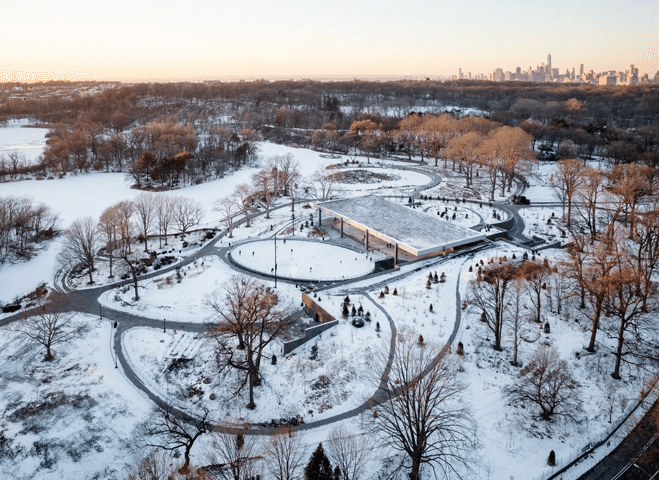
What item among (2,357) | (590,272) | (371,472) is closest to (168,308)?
(2,357)

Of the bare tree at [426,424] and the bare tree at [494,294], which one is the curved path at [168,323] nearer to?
the bare tree at [426,424]

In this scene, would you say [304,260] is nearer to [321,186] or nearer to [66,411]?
[66,411]

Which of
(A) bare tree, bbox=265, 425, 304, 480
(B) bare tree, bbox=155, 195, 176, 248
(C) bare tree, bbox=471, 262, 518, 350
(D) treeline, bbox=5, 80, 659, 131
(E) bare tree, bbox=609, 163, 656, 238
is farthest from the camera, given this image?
(D) treeline, bbox=5, 80, 659, 131

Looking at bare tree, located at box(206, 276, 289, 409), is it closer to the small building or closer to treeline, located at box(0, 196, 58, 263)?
the small building

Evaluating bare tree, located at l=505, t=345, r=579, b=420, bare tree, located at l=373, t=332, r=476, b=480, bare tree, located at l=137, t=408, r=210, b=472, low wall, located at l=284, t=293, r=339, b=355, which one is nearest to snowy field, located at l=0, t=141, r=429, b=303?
low wall, located at l=284, t=293, r=339, b=355

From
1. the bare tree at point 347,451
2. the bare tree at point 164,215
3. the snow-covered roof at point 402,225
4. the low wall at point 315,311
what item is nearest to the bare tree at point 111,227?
the bare tree at point 164,215

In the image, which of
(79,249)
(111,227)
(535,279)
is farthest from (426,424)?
(79,249)
